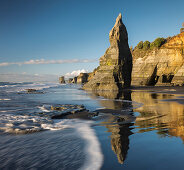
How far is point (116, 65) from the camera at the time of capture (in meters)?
29.5

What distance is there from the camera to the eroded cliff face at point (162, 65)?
4247 cm

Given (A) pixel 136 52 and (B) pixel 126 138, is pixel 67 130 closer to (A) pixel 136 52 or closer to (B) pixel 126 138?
(B) pixel 126 138

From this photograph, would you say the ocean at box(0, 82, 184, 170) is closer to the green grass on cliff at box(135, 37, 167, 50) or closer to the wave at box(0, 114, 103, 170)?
the wave at box(0, 114, 103, 170)

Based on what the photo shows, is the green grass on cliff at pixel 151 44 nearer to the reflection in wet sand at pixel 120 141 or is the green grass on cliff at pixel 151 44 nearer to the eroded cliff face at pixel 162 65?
the eroded cliff face at pixel 162 65

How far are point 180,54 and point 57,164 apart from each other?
4683 cm

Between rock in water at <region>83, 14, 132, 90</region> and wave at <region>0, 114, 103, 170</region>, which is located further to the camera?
rock in water at <region>83, 14, 132, 90</region>

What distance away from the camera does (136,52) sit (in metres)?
56.8

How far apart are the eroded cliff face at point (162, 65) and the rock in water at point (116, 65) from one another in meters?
13.0

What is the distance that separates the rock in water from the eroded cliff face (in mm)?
13014

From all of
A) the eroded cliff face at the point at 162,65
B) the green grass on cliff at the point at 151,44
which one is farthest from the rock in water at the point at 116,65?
the green grass on cliff at the point at 151,44

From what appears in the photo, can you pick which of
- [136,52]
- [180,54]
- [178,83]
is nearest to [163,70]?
[180,54]

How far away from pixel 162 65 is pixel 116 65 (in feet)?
71.9

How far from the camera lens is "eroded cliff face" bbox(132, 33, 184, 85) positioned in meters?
42.5

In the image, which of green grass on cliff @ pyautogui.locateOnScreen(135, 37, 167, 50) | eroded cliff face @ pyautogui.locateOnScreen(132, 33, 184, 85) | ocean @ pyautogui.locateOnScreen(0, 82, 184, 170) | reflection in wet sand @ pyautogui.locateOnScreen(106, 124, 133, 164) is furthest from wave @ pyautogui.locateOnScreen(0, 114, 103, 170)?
green grass on cliff @ pyautogui.locateOnScreen(135, 37, 167, 50)
